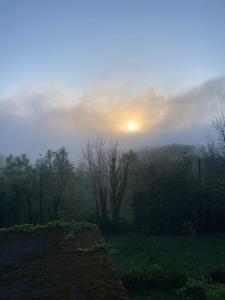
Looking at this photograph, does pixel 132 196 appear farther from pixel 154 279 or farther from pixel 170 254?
pixel 154 279

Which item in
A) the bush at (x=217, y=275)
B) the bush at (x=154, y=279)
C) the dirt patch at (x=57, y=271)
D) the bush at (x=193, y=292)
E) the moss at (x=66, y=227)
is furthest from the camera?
the bush at (x=217, y=275)

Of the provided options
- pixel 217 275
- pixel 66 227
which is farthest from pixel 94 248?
pixel 217 275

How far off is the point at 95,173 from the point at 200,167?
7990 millimetres

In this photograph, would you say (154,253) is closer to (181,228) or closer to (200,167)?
(181,228)

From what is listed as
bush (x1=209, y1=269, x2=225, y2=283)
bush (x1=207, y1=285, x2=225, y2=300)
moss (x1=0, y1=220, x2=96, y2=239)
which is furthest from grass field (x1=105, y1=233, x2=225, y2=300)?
moss (x1=0, y1=220, x2=96, y2=239)

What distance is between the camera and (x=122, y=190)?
29.8m

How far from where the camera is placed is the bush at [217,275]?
509 inches

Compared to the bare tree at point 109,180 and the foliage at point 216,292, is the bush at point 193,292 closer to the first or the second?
the foliage at point 216,292

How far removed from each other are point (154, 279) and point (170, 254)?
5.76 metres

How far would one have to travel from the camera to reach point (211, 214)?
25.4 metres

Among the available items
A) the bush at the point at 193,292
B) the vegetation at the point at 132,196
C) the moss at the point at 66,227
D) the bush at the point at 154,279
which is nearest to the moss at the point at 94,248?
the moss at the point at 66,227

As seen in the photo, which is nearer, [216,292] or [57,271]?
[57,271]

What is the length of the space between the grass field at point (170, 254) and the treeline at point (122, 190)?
8.20ft

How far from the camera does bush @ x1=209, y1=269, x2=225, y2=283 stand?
42.4ft
